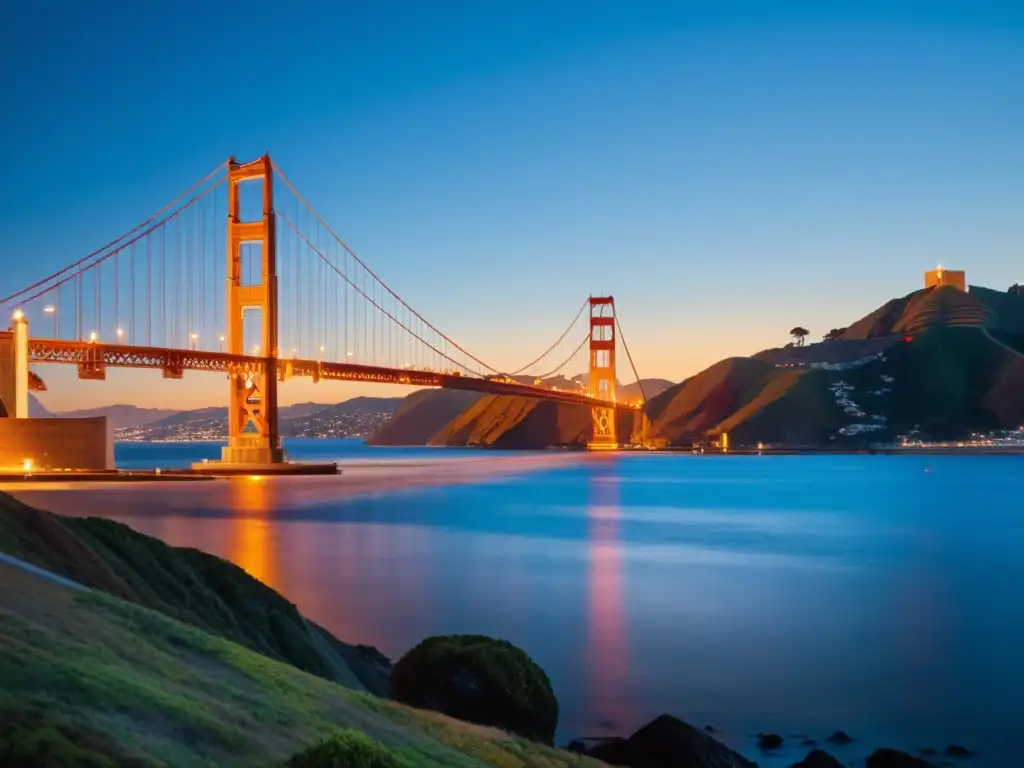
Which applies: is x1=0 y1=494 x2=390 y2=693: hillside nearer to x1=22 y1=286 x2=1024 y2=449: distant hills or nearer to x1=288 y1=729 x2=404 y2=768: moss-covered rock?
x1=288 y1=729 x2=404 y2=768: moss-covered rock

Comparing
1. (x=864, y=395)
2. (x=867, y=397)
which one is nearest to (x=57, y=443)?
(x=867, y=397)

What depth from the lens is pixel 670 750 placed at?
322 inches

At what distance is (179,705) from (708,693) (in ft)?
26.9

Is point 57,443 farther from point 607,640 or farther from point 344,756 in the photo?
point 344,756

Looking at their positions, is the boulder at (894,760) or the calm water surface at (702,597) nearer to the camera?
the boulder at (894,760)

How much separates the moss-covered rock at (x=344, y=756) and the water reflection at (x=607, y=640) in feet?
20.9

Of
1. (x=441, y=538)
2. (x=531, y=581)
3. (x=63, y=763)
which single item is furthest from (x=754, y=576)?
(x=63, y=763)

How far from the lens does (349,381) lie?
66875 millimetres

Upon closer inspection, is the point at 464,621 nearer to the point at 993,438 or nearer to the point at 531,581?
the point at 531,581

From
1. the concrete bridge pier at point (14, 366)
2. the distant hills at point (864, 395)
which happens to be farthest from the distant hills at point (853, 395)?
the concrete bridge pier at point (14, 366)

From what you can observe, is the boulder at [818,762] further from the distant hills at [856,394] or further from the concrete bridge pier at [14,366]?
the distant hills at [856,394]

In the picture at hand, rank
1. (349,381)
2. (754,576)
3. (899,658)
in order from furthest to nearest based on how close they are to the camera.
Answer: (349,381) < (754,576) < (899,658)

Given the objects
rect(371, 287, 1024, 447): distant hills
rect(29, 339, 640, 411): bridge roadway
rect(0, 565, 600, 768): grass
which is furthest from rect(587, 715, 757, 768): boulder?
rect(371, 287, 1024, 447): distant hills

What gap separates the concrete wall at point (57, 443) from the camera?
1764 inches
